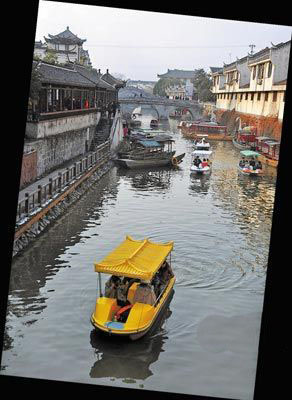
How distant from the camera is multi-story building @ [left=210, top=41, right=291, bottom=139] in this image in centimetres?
3919

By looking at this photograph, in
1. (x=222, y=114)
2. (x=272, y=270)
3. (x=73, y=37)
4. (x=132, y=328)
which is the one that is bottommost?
(x=132, y=328)

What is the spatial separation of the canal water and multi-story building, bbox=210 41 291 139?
12.5 meters

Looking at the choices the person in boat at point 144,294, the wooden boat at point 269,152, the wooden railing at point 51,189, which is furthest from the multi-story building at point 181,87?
the person in boat at point 144,294

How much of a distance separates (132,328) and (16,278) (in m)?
5.28

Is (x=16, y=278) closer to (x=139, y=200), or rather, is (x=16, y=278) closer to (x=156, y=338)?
(x=156, y=338)

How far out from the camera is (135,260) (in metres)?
11.3

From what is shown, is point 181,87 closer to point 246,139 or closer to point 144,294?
point 246,139

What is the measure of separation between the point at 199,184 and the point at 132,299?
2086 cm

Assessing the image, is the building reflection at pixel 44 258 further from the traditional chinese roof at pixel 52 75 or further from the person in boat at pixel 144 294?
the traditional chinese roof at pixel 52 75

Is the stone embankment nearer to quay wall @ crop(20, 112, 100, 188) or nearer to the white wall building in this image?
quay wall @ crop(20, 112, 100, 188)

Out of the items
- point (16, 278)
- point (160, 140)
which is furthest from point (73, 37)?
point (16, 278)

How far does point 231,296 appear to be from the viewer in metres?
13.4

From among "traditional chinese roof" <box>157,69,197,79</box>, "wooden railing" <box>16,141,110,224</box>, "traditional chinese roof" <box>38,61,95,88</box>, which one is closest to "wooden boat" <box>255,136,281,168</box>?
"wooden railing" <box>16,141,110,224</box>

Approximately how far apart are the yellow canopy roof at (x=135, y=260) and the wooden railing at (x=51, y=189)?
398cm
